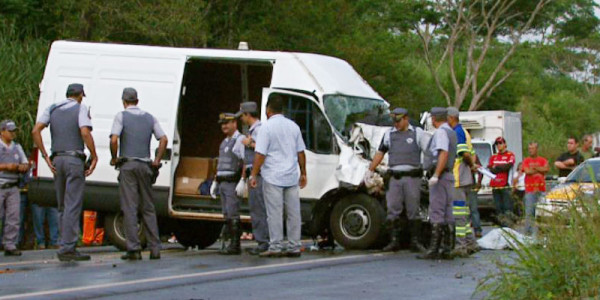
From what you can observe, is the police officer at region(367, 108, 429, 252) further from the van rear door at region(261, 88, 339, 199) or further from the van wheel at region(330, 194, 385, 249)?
the van rear door at region(261, 88, 339, 199)

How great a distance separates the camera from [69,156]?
1254cm

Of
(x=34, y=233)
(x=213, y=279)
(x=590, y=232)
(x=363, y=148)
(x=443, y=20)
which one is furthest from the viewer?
(x=443, y=20)

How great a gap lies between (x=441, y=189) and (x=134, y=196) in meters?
3.36

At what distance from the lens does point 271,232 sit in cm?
1344

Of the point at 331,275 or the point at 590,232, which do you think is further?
the point at 331,275

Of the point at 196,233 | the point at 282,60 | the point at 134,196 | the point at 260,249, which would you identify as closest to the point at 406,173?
the point at 260,249

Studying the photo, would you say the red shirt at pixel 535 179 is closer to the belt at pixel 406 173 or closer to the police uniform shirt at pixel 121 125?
the belt at pixel 406 173

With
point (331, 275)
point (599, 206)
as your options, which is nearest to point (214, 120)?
point (331, 275)

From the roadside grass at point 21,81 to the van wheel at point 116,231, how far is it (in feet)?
13.8

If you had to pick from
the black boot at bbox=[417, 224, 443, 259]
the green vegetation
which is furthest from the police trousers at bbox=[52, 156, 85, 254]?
the green vegetation

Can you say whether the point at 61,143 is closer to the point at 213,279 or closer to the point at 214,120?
the point at 213,279

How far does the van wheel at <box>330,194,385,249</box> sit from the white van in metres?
0.01

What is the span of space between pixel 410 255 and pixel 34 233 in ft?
26.2

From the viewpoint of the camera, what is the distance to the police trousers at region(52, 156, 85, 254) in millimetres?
12461
